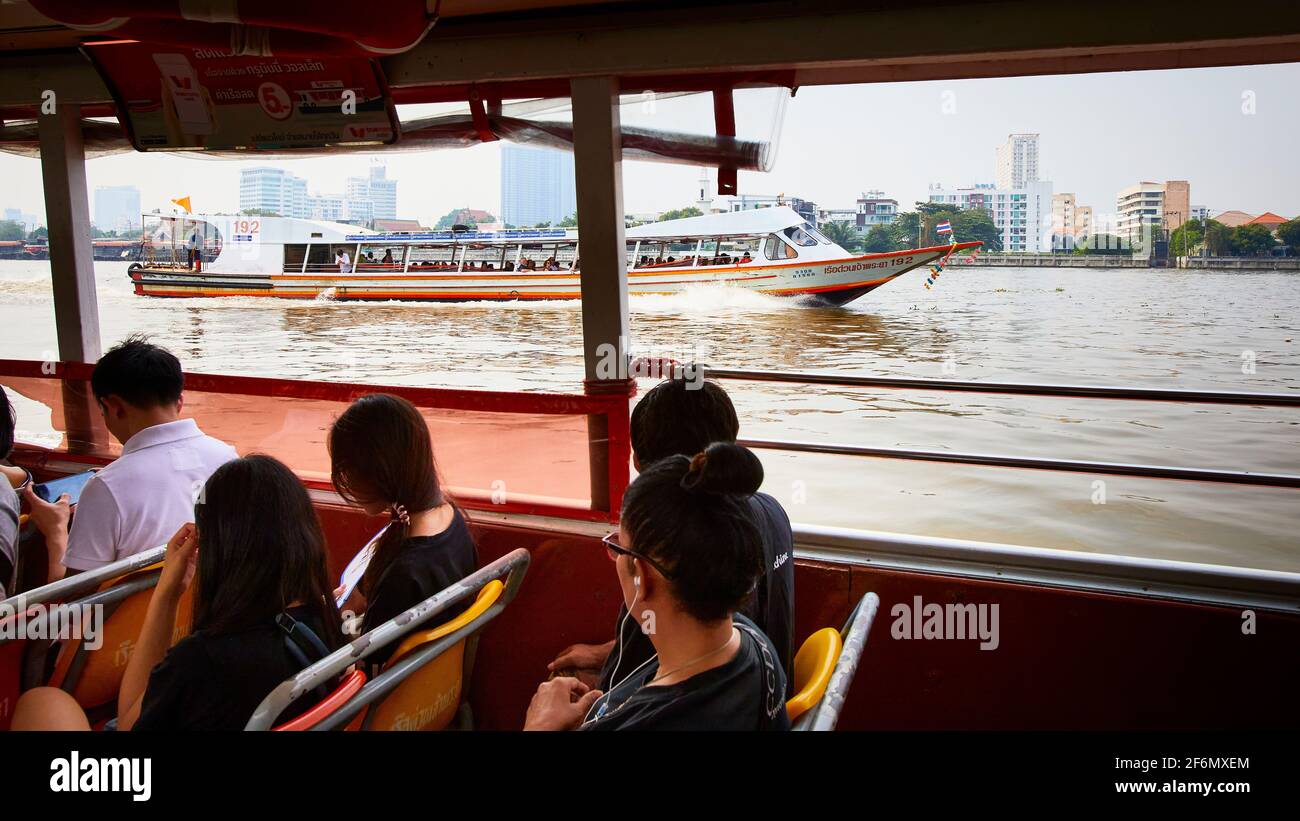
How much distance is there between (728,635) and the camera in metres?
1.19

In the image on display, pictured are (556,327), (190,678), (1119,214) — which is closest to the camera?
(190,678)

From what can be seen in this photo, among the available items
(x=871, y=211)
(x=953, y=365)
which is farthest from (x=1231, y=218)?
(x=871, y=211)

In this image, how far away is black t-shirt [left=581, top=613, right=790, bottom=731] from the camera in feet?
3.69

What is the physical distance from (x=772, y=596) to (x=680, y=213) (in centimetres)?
3404

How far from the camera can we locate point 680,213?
114 ft

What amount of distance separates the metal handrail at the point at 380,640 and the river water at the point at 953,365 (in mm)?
5009

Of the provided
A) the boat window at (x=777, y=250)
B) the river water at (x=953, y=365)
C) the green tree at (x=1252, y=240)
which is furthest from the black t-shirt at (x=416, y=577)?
the boat window at (x=777, y=250)

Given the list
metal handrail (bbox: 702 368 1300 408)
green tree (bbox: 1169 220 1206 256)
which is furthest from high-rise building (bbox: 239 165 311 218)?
metal handrail (bbox: 702 368 1300 408)

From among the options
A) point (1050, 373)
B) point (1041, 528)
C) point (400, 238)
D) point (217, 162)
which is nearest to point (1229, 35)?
point (217, 162)

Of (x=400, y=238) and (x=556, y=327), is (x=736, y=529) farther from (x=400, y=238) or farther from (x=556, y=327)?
(x=556, y=327)

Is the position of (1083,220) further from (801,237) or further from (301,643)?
(301,643)

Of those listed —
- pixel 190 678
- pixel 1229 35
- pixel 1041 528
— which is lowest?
pixel 1041 528

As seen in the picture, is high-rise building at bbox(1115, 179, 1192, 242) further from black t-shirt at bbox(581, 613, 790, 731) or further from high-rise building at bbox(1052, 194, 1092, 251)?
black t-shirt at bbox(581, 613, 790, 731)

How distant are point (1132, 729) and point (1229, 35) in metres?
1.65
